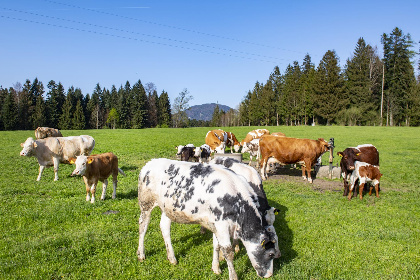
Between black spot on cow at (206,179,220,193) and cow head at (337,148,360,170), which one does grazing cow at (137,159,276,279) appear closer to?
black spot on cow at (206,179,220,193)

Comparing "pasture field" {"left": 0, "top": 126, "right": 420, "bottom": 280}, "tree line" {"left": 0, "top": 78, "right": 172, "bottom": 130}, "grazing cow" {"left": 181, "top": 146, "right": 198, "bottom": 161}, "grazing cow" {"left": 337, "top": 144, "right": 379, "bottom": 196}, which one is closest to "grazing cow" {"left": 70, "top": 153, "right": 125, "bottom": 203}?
"pasture field" {"left": 0, "top": 126, "right": 420, "bottom": 280}

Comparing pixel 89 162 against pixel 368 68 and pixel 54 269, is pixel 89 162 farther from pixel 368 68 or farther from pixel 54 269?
pixel 368 68

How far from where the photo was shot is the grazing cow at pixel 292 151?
509 inches

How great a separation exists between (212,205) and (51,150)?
10.5 m

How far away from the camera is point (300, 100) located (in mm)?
65625

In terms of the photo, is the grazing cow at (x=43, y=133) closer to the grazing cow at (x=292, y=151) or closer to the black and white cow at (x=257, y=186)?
the grazing cow at (x=292, y=151)

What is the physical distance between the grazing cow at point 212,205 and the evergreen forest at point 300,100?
58.4 metres

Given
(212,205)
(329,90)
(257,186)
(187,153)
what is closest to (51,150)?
(187,153)

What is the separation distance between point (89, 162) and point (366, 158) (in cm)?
1067

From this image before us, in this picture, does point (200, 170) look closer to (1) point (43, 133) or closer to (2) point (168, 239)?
(2) point (168, 239)

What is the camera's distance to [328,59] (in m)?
60.8

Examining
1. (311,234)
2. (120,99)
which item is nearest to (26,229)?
(311,234)

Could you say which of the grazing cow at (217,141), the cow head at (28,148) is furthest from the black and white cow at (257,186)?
the grazing cow at (217,141)

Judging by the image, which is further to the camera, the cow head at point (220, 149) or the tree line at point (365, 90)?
the tree line at point (365, 90)
